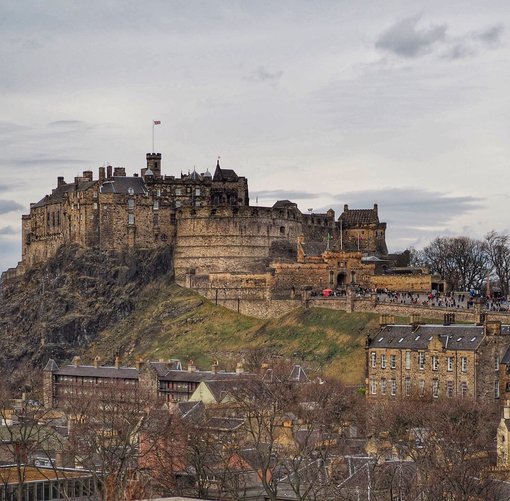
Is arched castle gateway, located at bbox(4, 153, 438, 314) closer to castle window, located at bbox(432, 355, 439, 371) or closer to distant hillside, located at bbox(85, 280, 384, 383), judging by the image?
distant hillside, located at bbox(85, 280, 384, 383)

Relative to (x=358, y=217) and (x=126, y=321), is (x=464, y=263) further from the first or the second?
(x=126, y=321)

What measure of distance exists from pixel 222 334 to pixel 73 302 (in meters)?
27.5

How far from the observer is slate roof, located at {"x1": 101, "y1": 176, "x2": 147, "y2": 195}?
18312 centimetres

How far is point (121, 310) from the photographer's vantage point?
177750 millimetres

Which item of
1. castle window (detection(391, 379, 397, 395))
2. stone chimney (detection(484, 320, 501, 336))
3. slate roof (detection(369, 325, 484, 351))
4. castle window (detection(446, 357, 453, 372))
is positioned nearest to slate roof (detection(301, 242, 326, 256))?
slate roof (detection(369, 325, 484, 351))

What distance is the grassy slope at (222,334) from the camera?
474ft

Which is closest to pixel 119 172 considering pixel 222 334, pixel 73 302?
pixel 73 302

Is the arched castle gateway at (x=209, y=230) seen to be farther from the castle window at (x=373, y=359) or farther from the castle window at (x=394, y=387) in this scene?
the castle window at (x=394, y=387)

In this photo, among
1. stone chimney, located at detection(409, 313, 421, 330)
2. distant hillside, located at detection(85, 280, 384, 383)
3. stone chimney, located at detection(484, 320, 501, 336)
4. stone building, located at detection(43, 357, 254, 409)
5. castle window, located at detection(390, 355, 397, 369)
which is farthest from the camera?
distant hillside, located at detection(85, 280, 384, 383)

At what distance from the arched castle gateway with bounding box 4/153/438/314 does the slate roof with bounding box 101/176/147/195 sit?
0.12m

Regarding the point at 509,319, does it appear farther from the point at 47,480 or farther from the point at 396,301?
the point at 47,480

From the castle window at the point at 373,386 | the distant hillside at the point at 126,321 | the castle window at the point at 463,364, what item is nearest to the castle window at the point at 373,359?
the castle window at the point at 373,386

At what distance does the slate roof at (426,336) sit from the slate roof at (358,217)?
62.4 metres

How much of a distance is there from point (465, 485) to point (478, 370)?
38446mm
